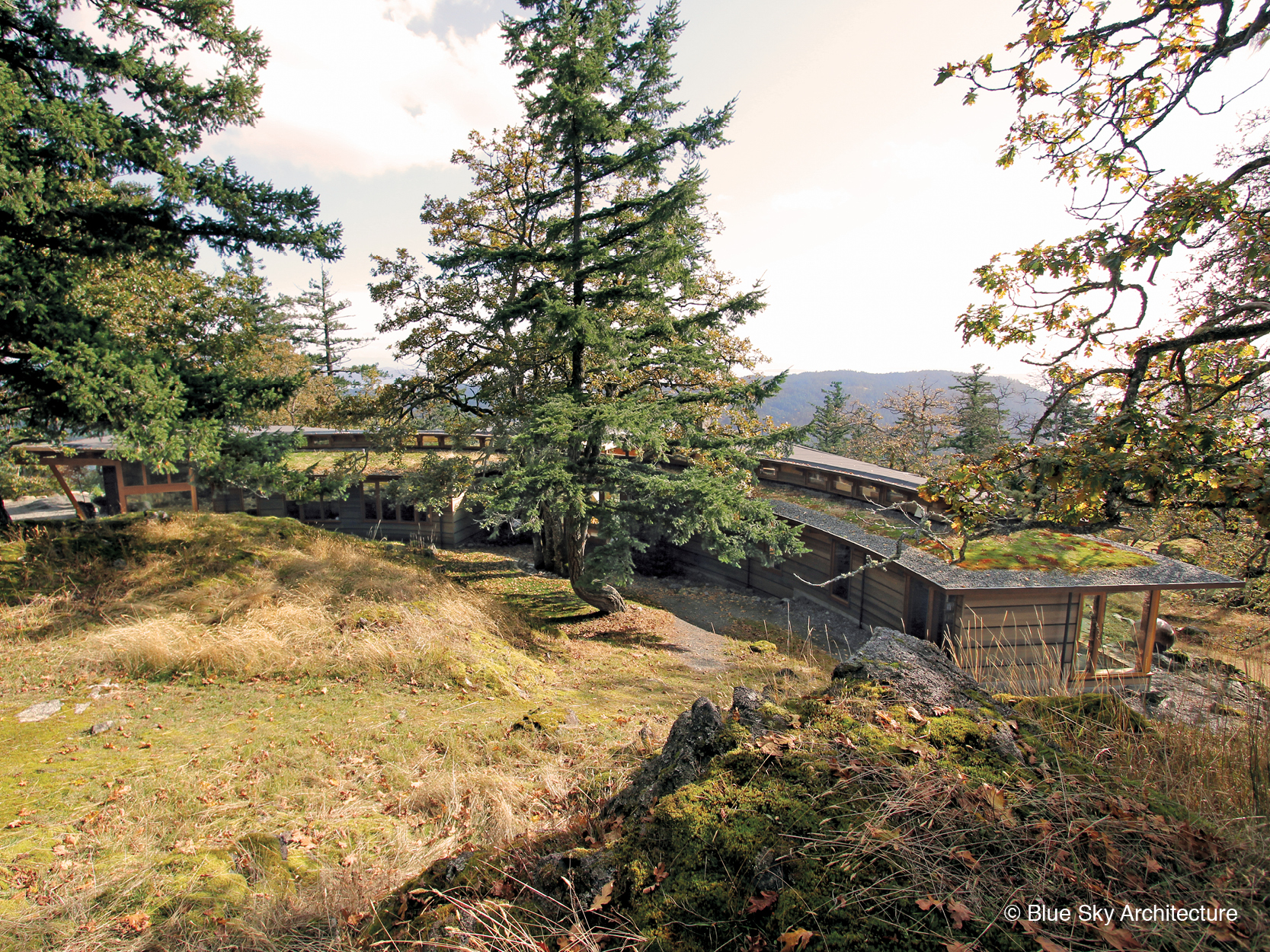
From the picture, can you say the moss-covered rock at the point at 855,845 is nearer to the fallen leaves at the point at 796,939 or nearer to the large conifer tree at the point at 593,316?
the fallen leaves at the point at 796,939

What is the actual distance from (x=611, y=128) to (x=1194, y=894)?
568 inches

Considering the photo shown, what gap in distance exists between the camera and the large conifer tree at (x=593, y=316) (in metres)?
11.9

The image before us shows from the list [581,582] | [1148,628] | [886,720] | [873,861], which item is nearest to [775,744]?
[886,720]

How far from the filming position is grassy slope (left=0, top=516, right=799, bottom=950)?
11.8 ft

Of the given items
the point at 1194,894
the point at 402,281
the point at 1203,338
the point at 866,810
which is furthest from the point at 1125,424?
the point at 402,281

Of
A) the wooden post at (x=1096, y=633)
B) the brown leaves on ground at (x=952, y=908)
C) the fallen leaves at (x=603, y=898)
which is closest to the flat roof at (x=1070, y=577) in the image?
the wooden post at (x=1096, y=633)

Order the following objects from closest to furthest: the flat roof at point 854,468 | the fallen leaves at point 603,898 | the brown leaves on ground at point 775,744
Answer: the fallen leaves at point 603,898
the brown leaves on ground at point 775,744
the flat roof at point 854,468

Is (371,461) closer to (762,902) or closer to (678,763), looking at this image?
(678,763)

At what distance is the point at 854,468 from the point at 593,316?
11469 millimetres

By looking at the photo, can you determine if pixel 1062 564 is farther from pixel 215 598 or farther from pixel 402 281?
pixel 402 281

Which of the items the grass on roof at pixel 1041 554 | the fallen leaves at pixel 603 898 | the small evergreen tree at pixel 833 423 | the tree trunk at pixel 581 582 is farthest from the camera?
the small evergreen tree at pixel 833 423

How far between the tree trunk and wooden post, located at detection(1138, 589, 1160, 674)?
11509 millimetres

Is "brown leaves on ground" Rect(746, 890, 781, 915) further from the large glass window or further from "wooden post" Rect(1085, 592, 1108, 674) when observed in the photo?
the large glass window

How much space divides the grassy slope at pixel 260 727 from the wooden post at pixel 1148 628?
7.82 m
